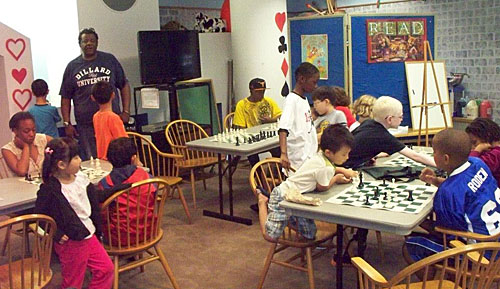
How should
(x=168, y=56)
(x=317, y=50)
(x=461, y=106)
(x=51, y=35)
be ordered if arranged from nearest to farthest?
(x=51, y=35) → (x=168, y=56) → (x=317, y=50) → (x=461, y=106)

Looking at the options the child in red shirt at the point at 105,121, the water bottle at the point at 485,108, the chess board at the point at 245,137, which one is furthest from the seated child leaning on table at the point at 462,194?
the water bottle at the point at 485,108

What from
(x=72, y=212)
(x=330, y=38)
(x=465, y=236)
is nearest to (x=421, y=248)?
(x=465, y=236)

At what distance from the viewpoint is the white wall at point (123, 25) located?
5.52 metres

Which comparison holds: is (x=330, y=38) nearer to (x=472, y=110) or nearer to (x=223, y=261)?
(x=472, y=110)

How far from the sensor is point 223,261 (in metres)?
3.75

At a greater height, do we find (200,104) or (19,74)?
(19,74)

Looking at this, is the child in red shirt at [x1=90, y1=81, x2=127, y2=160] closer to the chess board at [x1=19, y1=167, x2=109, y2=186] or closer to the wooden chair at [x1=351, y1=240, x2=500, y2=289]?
the chess board at [x1=19, y1=167, x2=109, y2=186]

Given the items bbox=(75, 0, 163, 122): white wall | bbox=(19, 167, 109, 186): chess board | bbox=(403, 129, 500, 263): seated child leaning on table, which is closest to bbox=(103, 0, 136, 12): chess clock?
bbox=(75, 0, 163, 122): white wall

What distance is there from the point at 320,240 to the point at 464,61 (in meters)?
5.49

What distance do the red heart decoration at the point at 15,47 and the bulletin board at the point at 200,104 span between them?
6.85 feet

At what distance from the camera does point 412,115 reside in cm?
605

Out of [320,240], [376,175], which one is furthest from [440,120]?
[320,240]

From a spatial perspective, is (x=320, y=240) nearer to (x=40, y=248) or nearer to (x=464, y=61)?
(x=40, y=248)

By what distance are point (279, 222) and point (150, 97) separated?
3.33m
